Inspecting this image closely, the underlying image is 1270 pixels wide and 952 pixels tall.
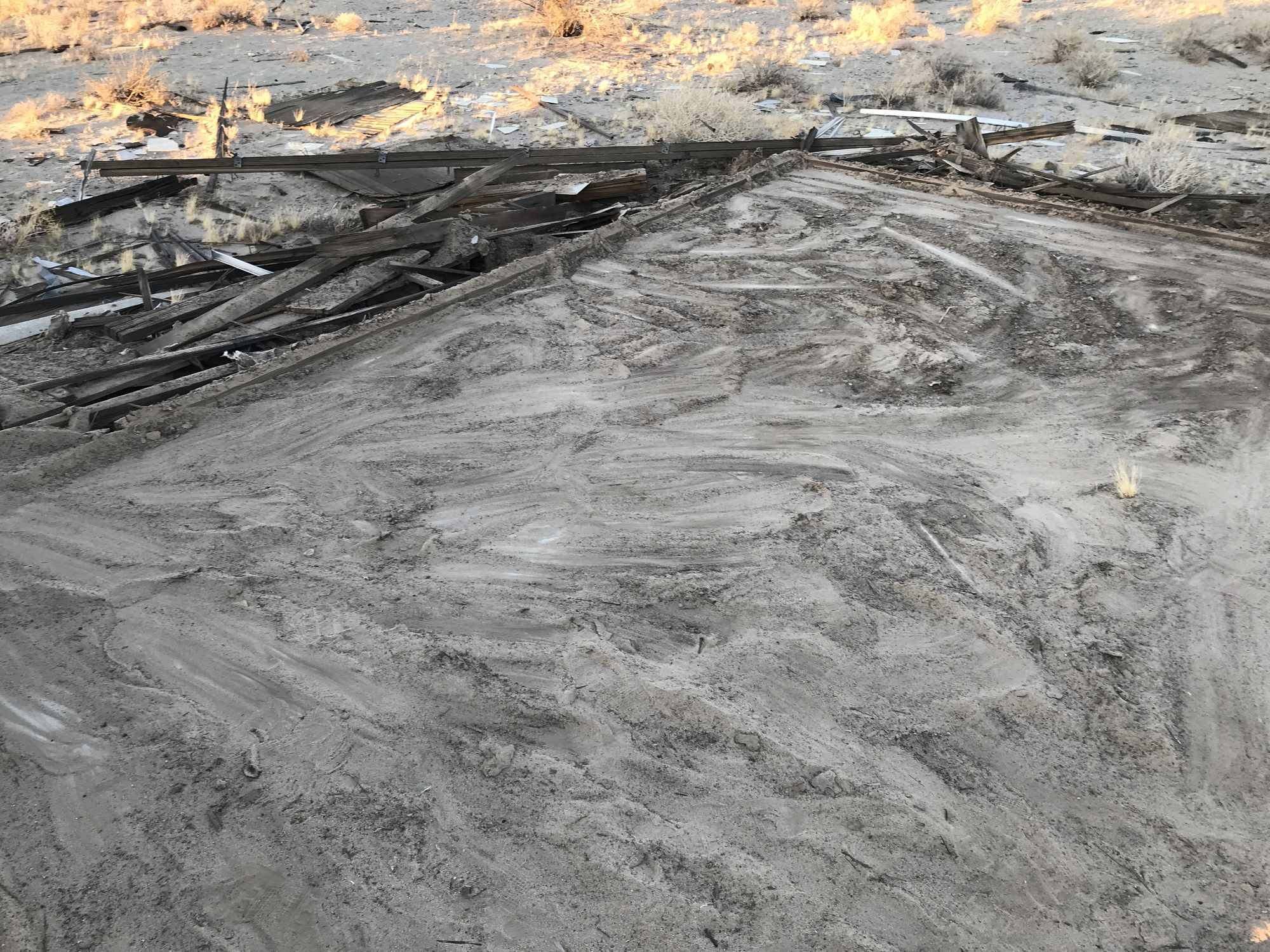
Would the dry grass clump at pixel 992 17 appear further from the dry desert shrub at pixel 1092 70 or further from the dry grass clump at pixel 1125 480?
the dry grass clump at pixel 1125 480

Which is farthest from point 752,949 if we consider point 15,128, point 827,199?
point 15,128

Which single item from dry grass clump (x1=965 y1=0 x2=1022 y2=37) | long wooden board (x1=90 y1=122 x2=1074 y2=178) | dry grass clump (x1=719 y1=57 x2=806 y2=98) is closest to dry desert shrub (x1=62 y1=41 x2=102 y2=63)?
long wooden board (x1=90 y1=122 x2=1074 y2=178)

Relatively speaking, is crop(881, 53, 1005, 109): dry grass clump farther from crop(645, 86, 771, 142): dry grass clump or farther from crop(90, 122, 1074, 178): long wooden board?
crop(90, 122, 1074, 178): long wooden board

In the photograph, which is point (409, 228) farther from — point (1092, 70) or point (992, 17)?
point (992, 17)

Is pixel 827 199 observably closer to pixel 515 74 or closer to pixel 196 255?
pixel 196 255

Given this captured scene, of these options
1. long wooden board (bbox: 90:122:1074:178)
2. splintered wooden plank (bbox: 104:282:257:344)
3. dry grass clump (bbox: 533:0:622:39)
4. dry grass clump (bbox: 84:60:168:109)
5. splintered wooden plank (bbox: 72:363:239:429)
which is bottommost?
splintered wooden plank (bbox: 72:363:239:429)

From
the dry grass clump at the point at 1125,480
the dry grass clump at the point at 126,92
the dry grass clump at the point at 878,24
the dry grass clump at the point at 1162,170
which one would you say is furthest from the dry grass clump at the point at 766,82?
the dry grass clump at the point at 1125,480
